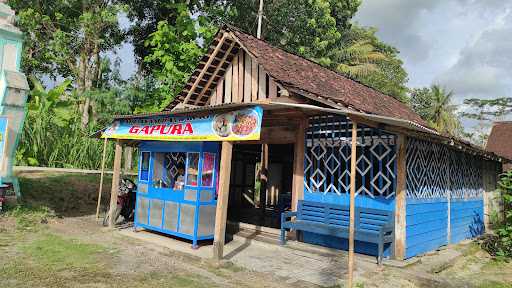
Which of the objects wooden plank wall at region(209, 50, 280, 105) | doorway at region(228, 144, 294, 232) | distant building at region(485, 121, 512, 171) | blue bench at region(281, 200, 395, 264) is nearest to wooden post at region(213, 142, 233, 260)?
blue bench at region(281, 200, 395, 264)

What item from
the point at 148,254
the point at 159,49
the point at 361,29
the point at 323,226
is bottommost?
the point at 148,254

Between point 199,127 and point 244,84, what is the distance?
2.84 m

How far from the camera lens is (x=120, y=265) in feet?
21.0

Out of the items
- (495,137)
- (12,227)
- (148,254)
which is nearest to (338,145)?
(148,254)

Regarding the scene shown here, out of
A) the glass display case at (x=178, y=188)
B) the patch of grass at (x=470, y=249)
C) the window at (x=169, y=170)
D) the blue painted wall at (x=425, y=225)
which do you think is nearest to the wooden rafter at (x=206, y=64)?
the glass display case at (x=178, y=188)

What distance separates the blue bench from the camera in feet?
23.0

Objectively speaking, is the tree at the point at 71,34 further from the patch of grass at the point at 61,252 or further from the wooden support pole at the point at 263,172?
the patch of grass at the point at 61,252

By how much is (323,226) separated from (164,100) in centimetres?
1401

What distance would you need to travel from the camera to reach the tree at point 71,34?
18500mm

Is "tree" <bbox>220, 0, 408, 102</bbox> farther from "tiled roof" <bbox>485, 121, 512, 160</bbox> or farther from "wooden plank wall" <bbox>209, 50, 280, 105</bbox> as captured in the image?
"wooden plank wall" <bbox>209, 50, 280, 105</bbox>

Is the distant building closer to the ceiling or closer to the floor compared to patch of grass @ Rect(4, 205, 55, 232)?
closer to the ceiling

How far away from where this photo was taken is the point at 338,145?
8031 millimetres

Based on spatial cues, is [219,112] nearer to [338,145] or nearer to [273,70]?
[273,70]

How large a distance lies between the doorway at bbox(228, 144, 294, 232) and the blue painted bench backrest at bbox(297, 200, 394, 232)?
6.40ft
